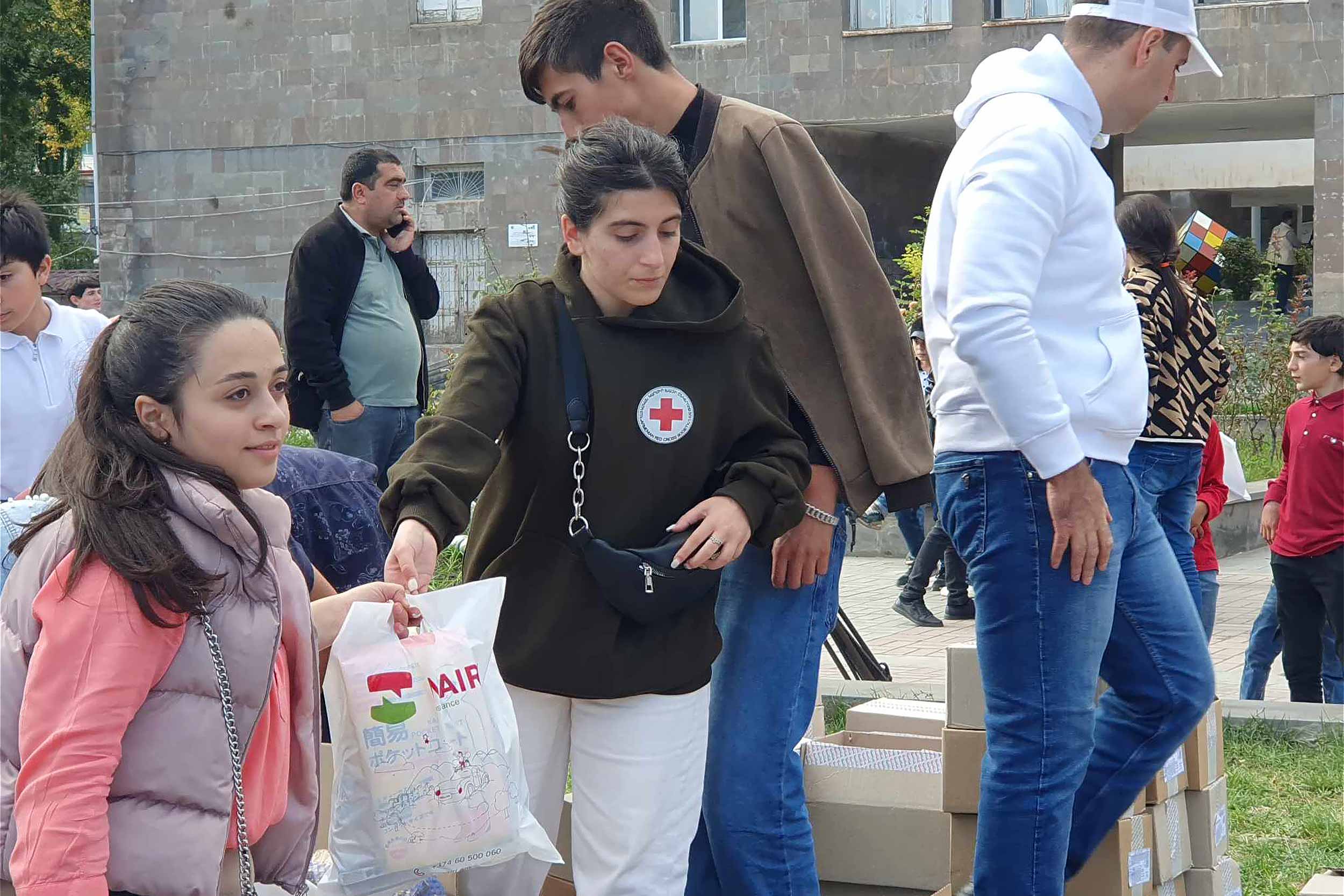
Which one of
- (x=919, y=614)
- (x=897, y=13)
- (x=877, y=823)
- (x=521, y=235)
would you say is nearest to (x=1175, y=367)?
(x=877, y=823)

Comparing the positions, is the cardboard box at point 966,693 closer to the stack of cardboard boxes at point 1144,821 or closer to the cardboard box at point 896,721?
the stack of cardboard boxes at point 1144,821

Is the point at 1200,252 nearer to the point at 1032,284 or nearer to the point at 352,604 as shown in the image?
the point at 1032,284

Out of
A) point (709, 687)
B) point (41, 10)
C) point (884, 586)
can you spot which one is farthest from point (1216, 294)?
point (41, 10)

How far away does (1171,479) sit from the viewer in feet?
15.9

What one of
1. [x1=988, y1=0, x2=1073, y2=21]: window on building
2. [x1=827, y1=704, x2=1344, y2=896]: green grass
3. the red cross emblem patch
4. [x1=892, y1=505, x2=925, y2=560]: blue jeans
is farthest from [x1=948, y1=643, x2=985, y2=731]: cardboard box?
[x1=988, y1=0, x2=1073, y2=21]: window on building

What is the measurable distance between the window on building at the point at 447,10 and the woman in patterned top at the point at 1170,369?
19.4 metres

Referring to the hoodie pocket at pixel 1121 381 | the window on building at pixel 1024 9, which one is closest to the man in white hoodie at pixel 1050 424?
the hoodie pocket at pixel 1121 381

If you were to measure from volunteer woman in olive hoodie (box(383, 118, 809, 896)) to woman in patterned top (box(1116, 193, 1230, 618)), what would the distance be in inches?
94.1

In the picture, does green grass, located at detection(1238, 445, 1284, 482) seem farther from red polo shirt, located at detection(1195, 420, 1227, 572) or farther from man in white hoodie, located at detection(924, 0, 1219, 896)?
man in white hoodie, located at detection(924, 0, 1219, 896)

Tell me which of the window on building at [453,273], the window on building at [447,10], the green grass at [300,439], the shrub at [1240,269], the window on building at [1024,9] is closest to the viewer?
the green grass at [300,439]

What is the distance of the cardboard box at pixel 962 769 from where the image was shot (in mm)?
3248

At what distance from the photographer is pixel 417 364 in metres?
6.52

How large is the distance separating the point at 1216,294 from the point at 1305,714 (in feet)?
41.2

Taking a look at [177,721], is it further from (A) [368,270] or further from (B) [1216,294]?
(B) [1216,294]
